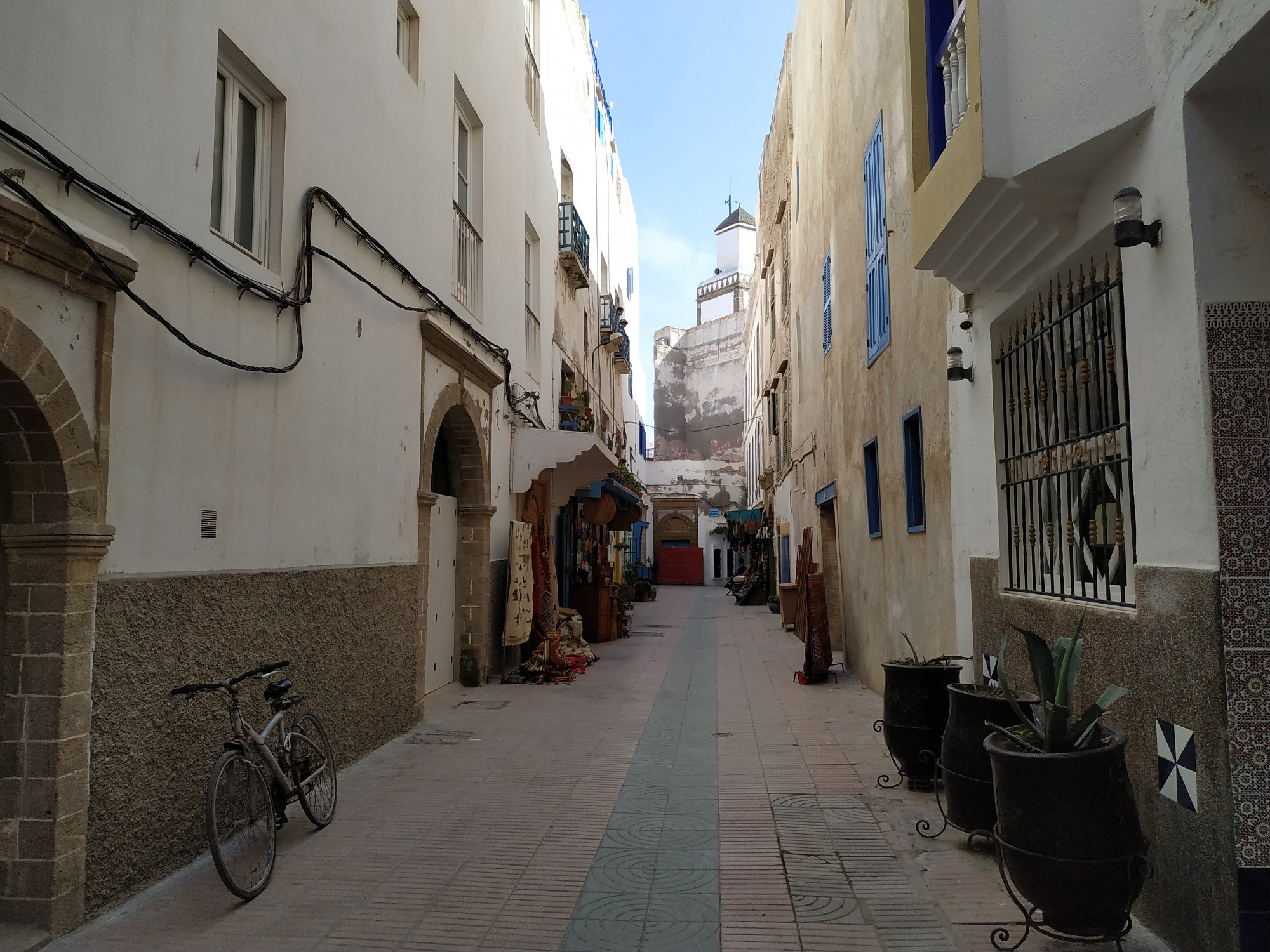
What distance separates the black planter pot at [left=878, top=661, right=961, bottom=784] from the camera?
534cm

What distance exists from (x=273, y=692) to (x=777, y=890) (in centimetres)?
277

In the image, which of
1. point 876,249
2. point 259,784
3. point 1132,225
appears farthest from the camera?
point 876,249

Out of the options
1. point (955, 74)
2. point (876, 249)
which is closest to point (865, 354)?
point (876, 249)

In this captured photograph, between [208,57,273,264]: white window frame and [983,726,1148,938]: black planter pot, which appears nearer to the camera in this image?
[983,726,1148,938]: black planter pot

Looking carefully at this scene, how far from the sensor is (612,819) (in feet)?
17.1

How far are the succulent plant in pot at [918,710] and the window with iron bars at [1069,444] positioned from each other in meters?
0.71

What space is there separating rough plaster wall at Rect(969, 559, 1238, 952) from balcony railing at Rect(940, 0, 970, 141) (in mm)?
2728

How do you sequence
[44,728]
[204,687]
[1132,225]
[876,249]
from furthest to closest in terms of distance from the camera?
[876,249], [204,687], [44,728], [1132,225]

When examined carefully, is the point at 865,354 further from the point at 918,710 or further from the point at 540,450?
the point at 918,710

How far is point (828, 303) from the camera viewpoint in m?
12.6

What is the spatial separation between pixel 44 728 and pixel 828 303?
35.8 feet

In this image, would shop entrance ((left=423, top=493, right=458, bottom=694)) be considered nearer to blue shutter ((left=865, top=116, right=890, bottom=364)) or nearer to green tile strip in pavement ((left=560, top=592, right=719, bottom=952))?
green tile strip in pavement ((left=560, top=592, right=719, bottom=952))

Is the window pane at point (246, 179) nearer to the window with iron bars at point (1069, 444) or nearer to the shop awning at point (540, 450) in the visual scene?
the window with iron bars at point (1069, 444)

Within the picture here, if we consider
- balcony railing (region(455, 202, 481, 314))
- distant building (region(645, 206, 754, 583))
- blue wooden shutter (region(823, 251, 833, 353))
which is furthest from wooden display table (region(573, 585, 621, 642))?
distant building (region(645, 206, 754, 583))
